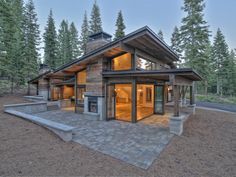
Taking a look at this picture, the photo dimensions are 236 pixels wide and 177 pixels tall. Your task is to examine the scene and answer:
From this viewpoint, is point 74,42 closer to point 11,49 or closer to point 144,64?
point 11,49

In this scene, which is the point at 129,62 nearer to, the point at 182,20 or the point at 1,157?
the point at 1,157

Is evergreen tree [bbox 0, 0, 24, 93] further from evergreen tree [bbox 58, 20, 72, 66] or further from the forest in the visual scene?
evergreen tree [bbox 58, 20, 72, 66]

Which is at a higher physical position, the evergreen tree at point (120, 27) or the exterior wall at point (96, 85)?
the evergreen tree at point (120, 27)

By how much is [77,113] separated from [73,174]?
26.0ft

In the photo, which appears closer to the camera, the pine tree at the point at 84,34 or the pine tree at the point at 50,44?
the pine tree at the point at 50,44

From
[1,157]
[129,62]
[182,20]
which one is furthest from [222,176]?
[182,20]

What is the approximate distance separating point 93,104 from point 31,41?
15.5 m

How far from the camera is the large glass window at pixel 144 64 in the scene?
8827mm

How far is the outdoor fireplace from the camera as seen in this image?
9.36 meters

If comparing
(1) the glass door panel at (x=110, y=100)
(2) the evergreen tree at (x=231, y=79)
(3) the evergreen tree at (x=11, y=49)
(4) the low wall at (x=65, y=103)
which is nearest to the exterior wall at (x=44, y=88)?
(3) the evergreen tree at (x=11, y=49)

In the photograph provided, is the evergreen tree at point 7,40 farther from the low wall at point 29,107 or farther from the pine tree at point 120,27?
the pine tree at point 120,27

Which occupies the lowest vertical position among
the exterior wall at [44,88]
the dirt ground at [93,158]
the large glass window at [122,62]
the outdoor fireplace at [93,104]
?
the dirt ground at [93,158]

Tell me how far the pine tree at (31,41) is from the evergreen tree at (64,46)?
231 inches

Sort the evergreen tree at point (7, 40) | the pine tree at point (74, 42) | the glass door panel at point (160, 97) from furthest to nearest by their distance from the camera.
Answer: the pine tree at point (74, 42) < the evergreen tree at point (7, 40) < the glass door panel at point (160, 97)
